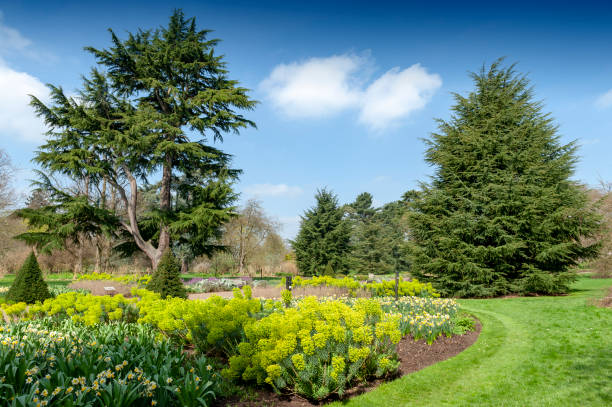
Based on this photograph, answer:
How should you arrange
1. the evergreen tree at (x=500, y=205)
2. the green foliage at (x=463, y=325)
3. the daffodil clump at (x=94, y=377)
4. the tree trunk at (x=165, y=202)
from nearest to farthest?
the daffodil clump at (x=94, y=377)
the green foliage at (x=463, y=325)
the evergreen tree at (x=500, y=205)
the tree trunk at (x=165, y=202)

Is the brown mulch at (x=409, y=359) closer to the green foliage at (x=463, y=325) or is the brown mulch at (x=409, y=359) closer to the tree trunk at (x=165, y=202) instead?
the green foliage at (x=463, y=325)

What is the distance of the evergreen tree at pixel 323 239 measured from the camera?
72.7 ft

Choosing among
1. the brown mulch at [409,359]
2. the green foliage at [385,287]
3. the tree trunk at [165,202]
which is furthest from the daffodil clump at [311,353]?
the tree trunk at [165,202]

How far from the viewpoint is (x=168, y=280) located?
27.4 ft

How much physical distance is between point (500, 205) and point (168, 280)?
450 inches

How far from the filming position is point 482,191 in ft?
41.1

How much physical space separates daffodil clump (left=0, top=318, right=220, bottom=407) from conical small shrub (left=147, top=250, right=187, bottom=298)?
401cm

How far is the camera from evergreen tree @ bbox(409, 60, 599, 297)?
11859mm

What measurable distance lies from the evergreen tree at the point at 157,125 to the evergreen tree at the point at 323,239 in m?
6.98

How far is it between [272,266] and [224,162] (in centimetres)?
1429

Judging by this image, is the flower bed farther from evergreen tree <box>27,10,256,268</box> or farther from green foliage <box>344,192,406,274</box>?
green foliage <box>344,192,406,274</box>

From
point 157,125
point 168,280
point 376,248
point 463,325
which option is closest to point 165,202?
point 157,125

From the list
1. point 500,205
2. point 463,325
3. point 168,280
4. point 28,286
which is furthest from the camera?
point 500,205

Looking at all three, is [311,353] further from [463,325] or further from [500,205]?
[500,205]
